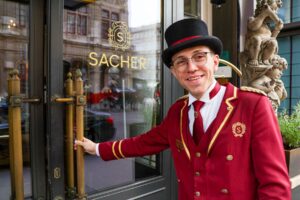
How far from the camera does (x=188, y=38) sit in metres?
1.33

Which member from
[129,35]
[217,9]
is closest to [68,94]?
[129,35]

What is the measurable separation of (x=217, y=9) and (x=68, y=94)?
2.10 m

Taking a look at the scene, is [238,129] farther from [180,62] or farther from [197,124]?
[180,62]

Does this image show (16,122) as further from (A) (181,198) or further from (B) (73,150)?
(A) (181,198)

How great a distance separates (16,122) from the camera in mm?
1661

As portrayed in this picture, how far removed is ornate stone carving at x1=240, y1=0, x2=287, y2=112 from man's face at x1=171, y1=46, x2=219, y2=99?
187 centimetres

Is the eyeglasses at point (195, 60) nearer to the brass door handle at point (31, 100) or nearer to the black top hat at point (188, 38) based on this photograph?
the black top hat at point (188, 38)

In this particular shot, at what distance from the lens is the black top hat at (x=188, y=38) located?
1.30 m

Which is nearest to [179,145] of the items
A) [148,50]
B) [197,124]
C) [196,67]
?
[197,124]

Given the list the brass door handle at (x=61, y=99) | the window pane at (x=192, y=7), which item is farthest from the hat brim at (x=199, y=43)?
the window pane at (x=192, y=7)

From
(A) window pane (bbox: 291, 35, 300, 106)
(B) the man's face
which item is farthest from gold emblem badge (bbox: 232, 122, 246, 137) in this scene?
(A) window pane (bbox: 291, 35, 300, 106)

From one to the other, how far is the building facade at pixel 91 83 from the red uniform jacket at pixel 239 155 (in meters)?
0.90

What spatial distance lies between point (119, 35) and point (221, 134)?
1314 mm

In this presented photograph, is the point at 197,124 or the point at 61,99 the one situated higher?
the point at 61,99
